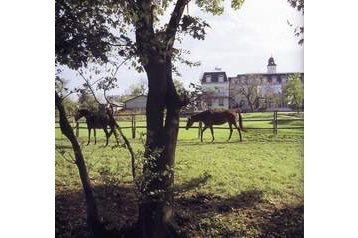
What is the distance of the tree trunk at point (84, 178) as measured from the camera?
3.02 m

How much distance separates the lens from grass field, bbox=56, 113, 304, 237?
279 centimetres

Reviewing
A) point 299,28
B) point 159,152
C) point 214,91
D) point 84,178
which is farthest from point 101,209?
point 299,28

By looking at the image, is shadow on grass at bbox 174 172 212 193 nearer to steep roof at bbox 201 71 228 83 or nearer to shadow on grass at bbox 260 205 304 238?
shadow on grass at bbox 260 205 304 238

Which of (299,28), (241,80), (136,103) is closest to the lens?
(299,28)

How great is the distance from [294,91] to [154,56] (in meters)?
0.86

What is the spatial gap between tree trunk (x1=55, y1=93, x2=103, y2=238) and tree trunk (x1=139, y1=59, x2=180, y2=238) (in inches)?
12.2

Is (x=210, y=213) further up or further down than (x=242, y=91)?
further down

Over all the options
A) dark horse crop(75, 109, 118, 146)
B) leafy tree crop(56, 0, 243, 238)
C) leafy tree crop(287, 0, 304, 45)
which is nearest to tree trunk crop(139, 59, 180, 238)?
leafy tree crop(56, 0, 243, 238)

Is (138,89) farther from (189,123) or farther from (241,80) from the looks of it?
(241,80)

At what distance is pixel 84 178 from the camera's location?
9.99ft

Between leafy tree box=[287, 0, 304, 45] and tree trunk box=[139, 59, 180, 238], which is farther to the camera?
tree trunk box=[139, 59, 180, 238]
